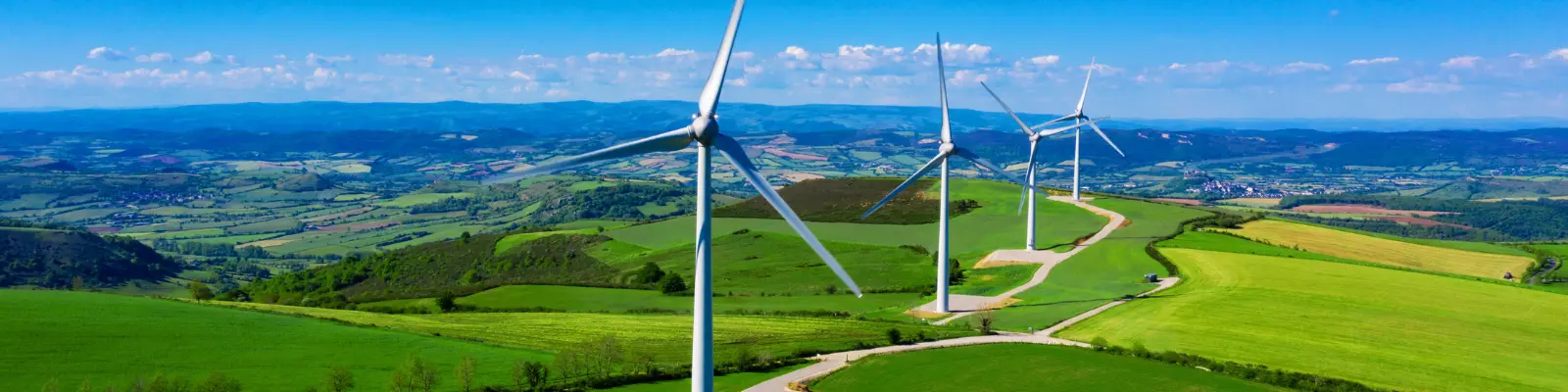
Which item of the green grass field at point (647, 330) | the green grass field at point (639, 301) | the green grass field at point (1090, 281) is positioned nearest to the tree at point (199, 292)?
the green grass field at point (647, 330)

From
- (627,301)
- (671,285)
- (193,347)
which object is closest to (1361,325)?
(627,301)

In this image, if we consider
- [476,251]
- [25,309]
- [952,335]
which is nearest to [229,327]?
[25,309]

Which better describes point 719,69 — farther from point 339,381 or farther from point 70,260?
point 70,260

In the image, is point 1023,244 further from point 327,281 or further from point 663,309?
point 327,281

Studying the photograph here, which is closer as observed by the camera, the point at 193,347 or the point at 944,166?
the point at 193,347

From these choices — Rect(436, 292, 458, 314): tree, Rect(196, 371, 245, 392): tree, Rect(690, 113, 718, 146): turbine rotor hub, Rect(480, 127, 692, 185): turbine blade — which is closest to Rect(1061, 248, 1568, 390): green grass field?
Rect(690, 113, 718, 146): turbine rotor hub

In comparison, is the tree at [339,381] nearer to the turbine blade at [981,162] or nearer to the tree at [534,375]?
the tree at [534,375]
